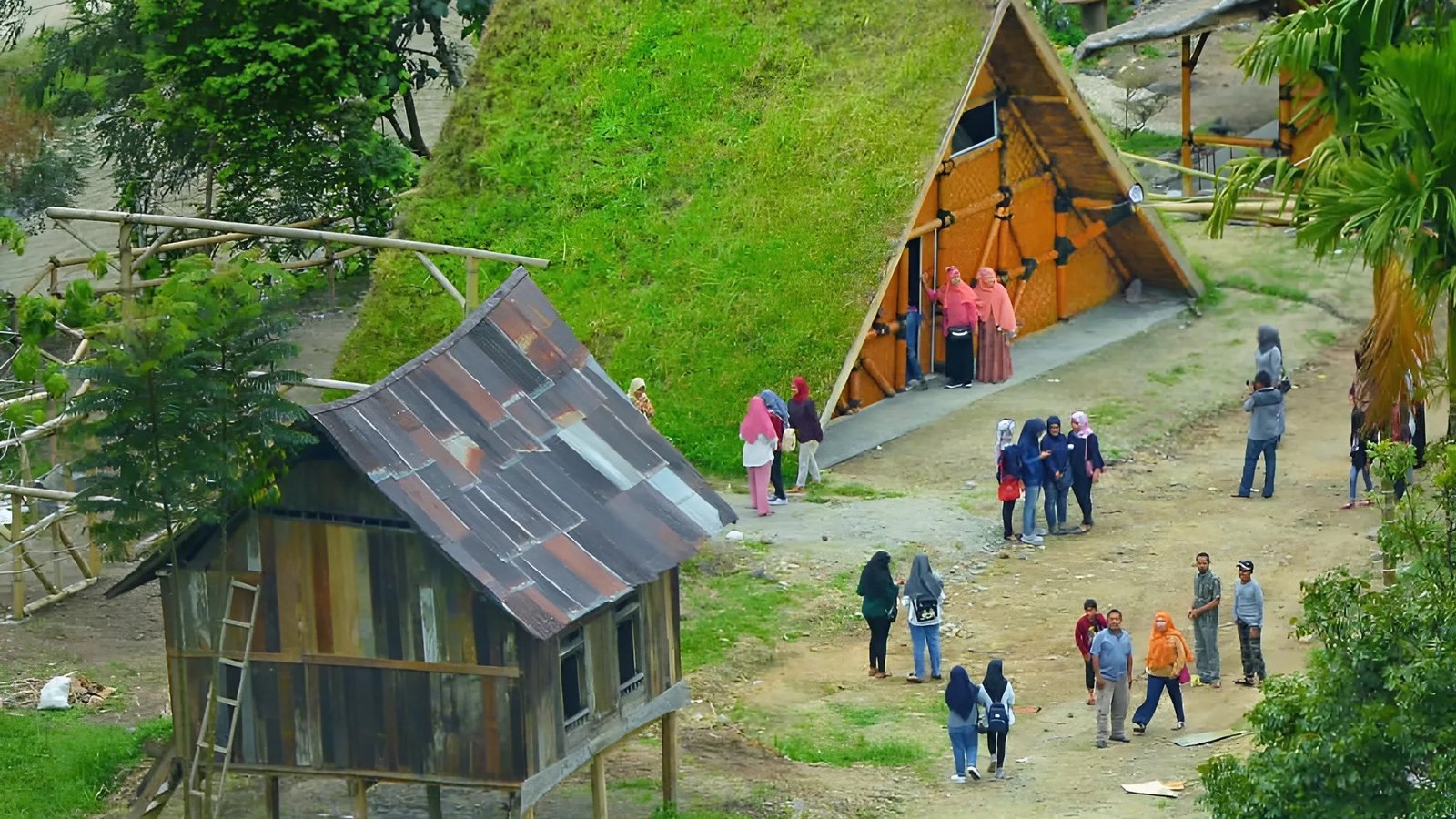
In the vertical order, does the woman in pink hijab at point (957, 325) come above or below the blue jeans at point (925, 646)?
above

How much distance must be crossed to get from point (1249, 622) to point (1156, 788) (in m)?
2.23

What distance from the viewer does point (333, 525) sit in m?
15.4

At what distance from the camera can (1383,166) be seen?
16031 millimetres

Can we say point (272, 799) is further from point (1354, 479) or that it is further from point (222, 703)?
point (1354, 479)

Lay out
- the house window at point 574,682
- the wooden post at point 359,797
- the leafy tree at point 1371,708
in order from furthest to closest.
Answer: the house window at point 574,682 → the wooden post at point 359,797 → the leafy tree at point 1371,708

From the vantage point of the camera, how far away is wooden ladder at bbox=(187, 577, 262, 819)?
1573 cm

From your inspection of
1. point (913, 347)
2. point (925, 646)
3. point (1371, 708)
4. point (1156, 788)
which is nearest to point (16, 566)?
point (925, 646)

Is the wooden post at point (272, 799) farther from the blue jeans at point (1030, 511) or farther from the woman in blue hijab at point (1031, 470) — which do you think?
the blue jeans at point (1030, 511)

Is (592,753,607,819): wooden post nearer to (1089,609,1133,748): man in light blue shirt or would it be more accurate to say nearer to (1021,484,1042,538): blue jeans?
(1089,609,1133,748): man in light blue shirt

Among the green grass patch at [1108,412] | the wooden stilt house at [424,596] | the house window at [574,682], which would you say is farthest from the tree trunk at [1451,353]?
the green grass patch at [1108,412]

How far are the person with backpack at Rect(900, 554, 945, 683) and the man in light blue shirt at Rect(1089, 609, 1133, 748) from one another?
1677mm

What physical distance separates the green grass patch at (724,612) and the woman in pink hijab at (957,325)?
19.6 feet

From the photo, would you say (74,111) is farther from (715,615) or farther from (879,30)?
(715,615)

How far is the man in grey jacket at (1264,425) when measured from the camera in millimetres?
23141
